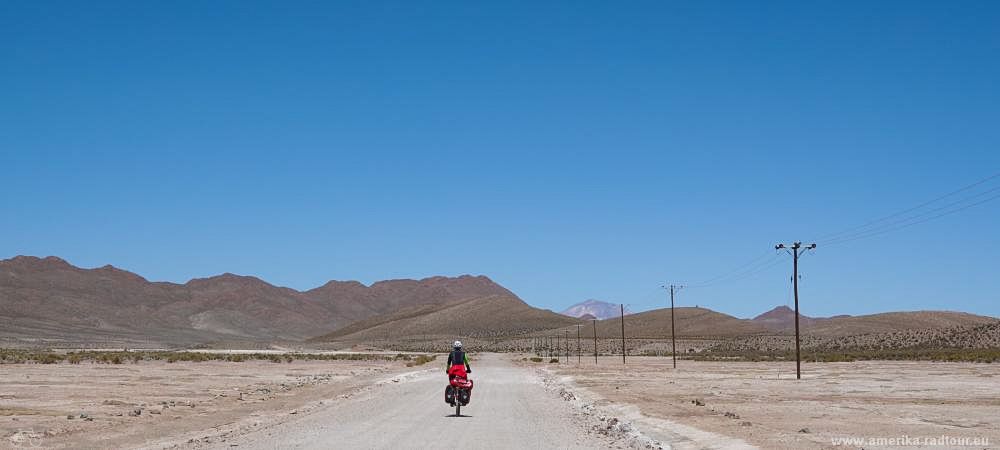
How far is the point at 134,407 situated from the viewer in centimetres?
3356

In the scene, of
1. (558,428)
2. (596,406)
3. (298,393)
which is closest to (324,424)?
(558,428)

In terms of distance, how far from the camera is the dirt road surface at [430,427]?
20.1 metres

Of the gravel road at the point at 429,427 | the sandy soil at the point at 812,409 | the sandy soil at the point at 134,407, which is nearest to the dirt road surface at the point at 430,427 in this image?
the gravel road at the point at 429,427

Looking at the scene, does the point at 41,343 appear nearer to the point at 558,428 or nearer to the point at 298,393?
the point at 298,393

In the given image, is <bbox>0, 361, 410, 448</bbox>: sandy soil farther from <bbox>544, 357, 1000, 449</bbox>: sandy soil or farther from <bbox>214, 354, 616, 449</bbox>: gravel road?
<bbox>544, 357, 1000, 449</bbox>: sandy soil

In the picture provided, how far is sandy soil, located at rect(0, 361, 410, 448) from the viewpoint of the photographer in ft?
76.5

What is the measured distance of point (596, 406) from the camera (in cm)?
3422

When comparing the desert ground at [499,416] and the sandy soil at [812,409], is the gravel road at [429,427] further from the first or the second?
the sandy soil at [812,409]

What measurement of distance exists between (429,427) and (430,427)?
0.03 meters

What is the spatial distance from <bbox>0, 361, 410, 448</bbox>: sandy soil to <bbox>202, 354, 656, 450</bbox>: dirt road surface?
173 centimetres

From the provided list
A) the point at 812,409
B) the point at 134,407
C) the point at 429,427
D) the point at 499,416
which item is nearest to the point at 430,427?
the point at 429,427

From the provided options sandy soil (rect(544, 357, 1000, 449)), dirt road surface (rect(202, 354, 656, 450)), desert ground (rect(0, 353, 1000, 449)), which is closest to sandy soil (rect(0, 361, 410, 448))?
desert ground (rect(0, 353, 1000, 449))

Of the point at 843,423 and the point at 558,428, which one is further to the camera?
the point at 843,423

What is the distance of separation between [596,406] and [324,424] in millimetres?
12319
